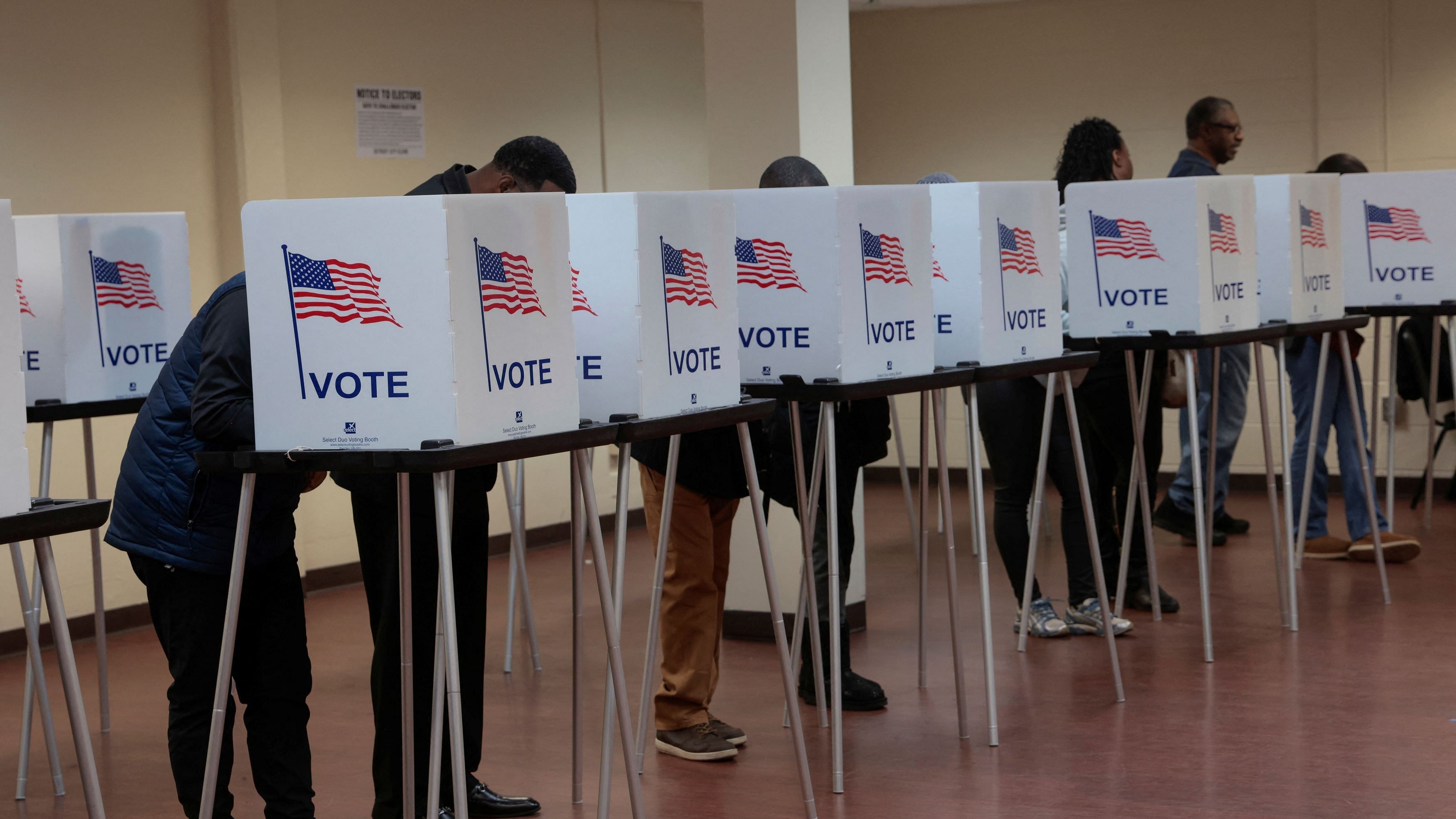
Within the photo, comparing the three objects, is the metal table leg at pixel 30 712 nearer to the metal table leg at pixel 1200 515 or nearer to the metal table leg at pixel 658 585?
the metal table leg at pixel 658 585

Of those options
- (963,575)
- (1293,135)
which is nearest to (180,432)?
(963,575)

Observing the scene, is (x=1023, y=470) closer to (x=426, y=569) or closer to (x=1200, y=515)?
(x=1200, y=515)

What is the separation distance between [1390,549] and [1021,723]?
2702 mm

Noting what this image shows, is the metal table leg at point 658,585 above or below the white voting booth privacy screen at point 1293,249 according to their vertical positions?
below

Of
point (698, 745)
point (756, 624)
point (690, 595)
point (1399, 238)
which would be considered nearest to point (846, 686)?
point (698, 745)

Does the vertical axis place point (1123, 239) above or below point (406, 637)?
above

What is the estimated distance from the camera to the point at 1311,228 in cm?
543

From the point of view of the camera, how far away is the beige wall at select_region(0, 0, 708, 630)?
5.64m

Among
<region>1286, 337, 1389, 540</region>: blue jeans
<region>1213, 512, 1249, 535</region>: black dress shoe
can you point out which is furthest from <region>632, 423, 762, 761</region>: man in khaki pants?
<region>1213, 512, 1249, 535</region>: black dress shoe

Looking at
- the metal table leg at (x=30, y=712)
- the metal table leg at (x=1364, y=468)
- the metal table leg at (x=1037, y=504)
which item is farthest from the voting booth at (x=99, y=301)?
the metal table leg at (x=1364, y=468)

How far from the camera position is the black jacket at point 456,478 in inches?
127

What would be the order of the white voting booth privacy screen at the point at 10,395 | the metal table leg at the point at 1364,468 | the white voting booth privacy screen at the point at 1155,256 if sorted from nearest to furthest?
the white voting booth privacy screen at the point at 10,395, the white voting booth privacy screen at the point at 1155,256, the metal table leg at the point at 1364,468

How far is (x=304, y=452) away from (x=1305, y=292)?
3807 mm

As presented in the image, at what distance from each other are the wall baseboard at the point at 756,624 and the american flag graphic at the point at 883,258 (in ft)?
6.16
